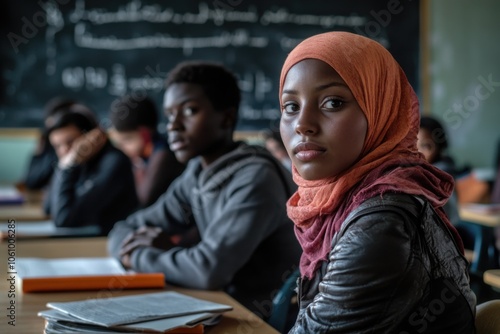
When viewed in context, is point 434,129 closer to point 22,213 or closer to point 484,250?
point 484,250

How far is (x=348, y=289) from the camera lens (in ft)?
3.13

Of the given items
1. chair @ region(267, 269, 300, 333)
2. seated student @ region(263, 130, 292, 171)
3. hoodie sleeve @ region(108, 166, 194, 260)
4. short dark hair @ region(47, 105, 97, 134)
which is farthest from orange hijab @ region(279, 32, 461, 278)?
seated student @ region(263, 130, 292, 171)

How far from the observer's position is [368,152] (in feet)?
3.61

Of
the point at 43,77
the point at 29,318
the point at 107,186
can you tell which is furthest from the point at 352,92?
the point at 43,77

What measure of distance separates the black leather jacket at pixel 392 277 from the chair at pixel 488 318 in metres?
0.07

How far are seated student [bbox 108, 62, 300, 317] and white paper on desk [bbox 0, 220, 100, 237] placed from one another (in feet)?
1.66

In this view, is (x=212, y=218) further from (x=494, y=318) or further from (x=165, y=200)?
(x=494, y=318)

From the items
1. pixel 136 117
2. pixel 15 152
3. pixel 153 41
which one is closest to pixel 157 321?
A: pixel 136 117

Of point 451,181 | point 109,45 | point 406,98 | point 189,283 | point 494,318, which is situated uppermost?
point 109,45

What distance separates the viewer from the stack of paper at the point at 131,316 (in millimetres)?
1185

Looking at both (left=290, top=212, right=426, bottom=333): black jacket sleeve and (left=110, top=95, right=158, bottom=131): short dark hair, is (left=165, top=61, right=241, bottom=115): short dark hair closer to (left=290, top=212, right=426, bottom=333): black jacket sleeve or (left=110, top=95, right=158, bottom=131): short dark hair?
(left=290, top=212, right=426, bottom=333): black jacket sleeve

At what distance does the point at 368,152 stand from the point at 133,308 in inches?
20.9

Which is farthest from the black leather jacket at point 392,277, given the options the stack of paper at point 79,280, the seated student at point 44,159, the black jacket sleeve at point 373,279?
the seated student at point 44,159

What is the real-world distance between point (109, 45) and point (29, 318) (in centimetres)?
440
